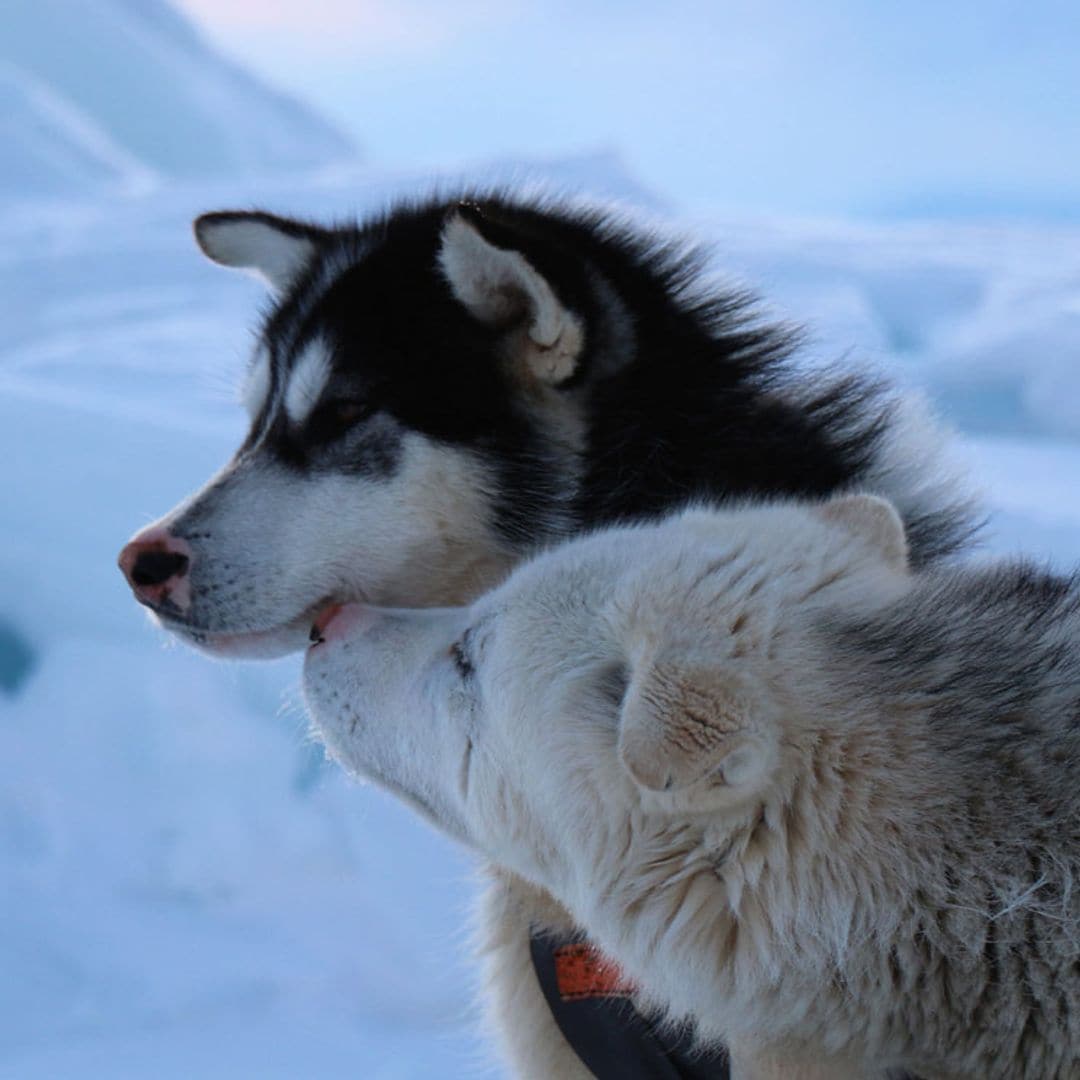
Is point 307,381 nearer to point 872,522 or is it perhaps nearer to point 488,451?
point 488,451

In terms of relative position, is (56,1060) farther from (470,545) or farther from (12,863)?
(470,545)

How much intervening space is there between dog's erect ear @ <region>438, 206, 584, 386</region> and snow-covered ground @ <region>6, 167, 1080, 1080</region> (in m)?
0.57

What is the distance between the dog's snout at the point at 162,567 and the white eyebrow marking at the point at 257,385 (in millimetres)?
370

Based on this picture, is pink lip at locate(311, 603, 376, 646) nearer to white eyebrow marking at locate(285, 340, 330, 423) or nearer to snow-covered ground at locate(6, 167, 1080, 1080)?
white eyebrow marking at locate(285, 340, 330, 423)

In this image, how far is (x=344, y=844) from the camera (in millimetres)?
3176

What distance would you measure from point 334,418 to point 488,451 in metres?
0.27

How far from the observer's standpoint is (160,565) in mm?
1951

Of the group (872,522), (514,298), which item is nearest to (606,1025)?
(872,522)

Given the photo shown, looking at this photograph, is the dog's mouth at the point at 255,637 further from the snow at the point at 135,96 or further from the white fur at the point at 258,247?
the snow at the point at 135,96

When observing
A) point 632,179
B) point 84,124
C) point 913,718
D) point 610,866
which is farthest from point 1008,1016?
point 84,124

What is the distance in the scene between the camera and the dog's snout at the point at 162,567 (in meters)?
1.95

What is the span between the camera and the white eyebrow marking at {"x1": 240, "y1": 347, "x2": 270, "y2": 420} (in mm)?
2225

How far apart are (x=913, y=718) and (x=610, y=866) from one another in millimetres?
374

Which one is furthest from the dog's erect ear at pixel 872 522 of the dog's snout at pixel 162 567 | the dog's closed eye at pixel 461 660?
the dog's snout at pixel 162 567
